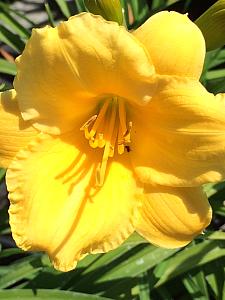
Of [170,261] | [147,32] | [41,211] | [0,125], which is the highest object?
[147,32]

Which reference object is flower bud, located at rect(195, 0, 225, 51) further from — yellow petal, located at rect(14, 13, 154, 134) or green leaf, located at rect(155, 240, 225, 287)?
green leaf, located at rect(155, 240, 225, 287)

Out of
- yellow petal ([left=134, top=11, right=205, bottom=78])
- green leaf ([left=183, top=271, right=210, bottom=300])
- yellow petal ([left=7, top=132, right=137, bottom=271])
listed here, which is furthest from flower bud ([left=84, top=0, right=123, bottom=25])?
green leaf ([left=183, top=271, right=210, bottom=300])

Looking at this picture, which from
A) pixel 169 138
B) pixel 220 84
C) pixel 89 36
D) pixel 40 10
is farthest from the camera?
pixel 40 10

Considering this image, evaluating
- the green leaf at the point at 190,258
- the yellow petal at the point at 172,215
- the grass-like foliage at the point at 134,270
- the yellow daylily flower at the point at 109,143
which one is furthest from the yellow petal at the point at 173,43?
the green leaf at the point at 190,258

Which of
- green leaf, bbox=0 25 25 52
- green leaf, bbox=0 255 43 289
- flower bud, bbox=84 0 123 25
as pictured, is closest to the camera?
flower bud, bbox=84 0 123 25

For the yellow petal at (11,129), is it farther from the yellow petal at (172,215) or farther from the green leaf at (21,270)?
the green leaf at (21,270)

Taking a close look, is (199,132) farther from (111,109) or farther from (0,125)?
(0,125)

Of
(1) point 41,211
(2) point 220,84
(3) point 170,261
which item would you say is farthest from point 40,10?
(1) point 41,211
